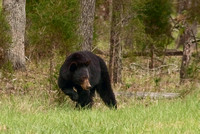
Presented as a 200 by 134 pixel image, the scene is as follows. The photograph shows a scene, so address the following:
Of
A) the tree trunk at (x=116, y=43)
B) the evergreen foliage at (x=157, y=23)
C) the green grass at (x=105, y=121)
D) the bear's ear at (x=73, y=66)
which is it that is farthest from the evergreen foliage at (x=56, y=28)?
the evergreen foliage at (x=157, y=23)

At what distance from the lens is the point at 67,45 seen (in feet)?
37.1

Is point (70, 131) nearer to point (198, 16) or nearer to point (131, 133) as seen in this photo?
point (131, 133)

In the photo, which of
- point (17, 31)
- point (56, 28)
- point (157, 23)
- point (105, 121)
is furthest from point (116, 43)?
point (105, 121)

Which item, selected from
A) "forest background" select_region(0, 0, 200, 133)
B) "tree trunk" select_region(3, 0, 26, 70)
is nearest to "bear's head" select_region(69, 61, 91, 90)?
"forest background" select_region(0, 0, 200, 133)

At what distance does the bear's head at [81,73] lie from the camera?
9.50 m

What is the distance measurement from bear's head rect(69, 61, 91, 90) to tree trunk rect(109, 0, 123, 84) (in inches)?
216

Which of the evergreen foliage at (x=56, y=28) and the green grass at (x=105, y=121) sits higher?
the evergreen foliage at (x=56, y=28)

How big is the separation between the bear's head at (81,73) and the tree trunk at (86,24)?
3.50 meters

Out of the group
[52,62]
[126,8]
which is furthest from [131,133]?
[126,8]

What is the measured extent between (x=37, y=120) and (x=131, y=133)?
1.67 meters

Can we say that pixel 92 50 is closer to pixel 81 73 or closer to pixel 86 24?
pixel 86 24

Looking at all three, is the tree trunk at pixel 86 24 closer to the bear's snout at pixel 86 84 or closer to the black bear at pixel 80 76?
the black bear at pixel 80 76

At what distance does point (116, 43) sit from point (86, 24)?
88.2 inches

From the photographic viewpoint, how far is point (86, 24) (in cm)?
1327
